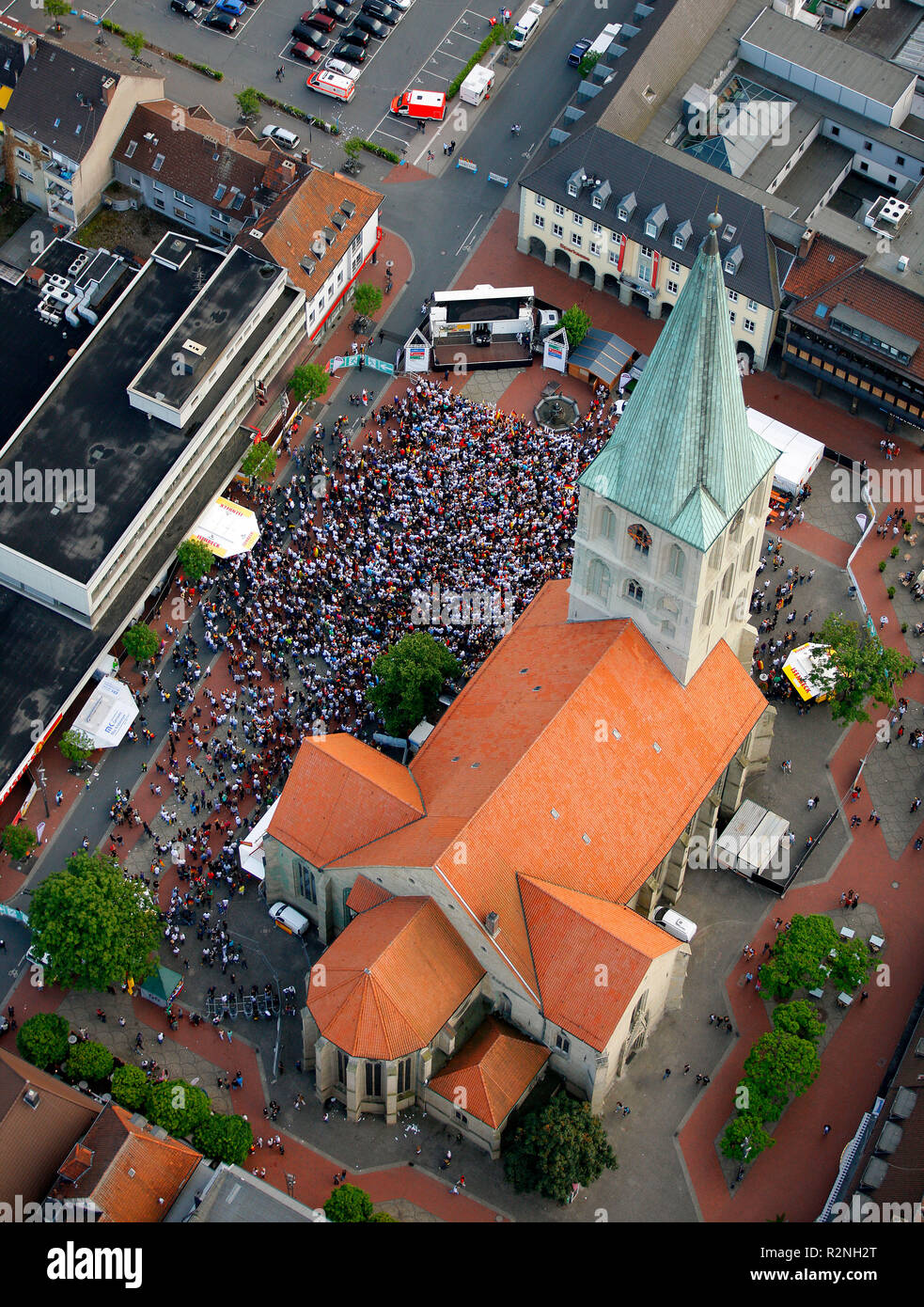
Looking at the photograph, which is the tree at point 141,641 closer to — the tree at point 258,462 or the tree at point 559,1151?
the tree at point 258,462

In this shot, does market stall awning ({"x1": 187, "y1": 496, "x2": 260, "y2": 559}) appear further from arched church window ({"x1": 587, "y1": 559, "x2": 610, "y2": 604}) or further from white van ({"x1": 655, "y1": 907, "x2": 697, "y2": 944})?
white van ({"x1": 655, "y1": 907, "x2": 697, "y2": 944})

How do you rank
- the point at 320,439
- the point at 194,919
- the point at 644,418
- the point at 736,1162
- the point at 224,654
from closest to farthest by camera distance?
the point at 644,418, the point at 736,1162, the point at 194,919, the point at 224,654, the point at 320,439

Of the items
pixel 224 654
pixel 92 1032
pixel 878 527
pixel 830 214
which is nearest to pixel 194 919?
pixel 92 1032

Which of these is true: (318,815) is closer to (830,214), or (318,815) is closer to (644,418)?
(644,418)

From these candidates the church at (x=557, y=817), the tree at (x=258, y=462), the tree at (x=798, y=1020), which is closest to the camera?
the church at (x=557, y=817)

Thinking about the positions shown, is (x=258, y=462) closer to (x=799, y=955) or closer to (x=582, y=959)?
(x=582, y=959)

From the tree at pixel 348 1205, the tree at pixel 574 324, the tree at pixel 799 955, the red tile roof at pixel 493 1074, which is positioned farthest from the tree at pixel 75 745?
the tree at pixel 574 324

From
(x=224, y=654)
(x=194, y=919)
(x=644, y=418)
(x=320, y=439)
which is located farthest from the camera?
(x=320, y=439)
